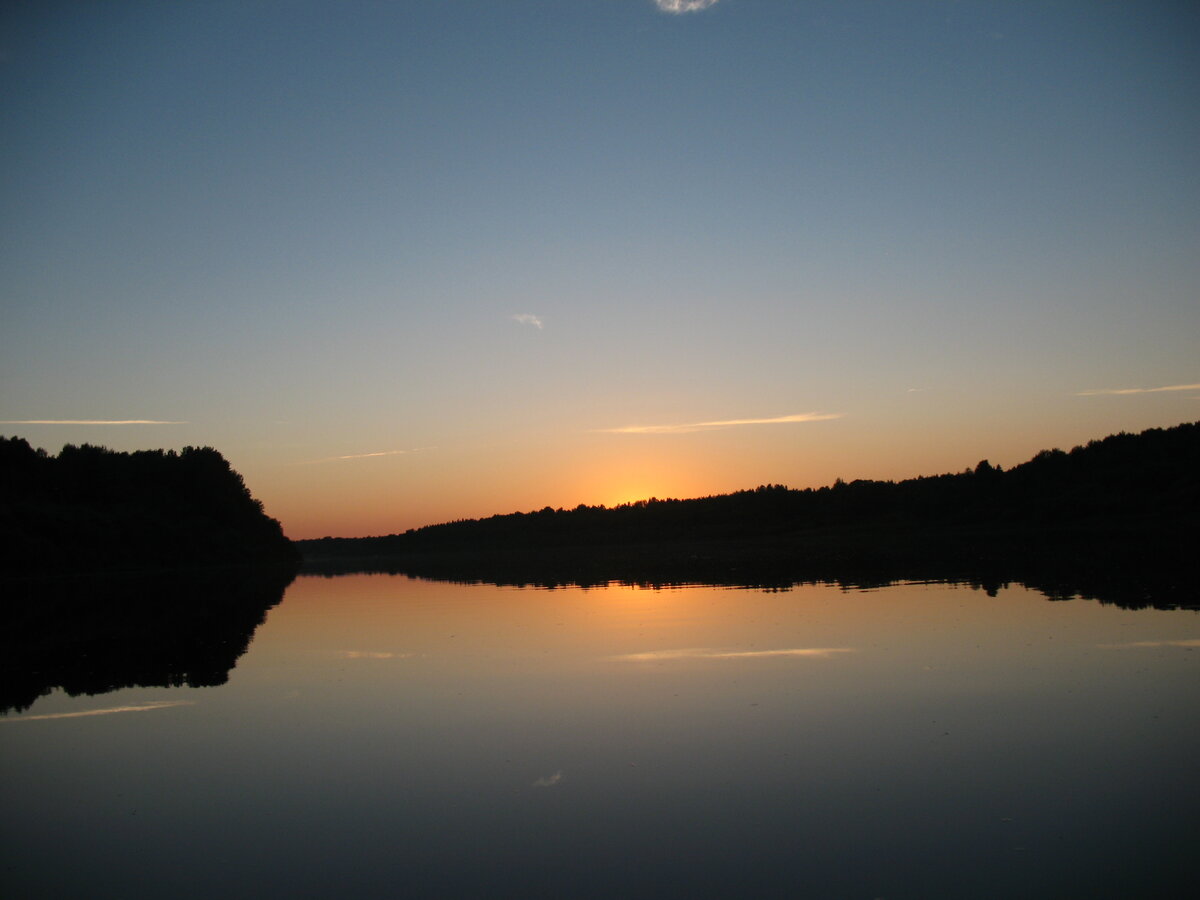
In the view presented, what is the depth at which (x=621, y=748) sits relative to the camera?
10.5 m

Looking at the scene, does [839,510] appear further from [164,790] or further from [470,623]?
[164,790]

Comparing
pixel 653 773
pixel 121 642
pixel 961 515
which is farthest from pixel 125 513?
pixel 653 773

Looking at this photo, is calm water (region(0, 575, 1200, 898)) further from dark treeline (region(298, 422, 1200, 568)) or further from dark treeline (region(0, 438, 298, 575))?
dark treeline (region(0, 438, 298, 575))

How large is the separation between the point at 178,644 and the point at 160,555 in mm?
78066

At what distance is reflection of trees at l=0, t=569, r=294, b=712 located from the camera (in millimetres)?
18016

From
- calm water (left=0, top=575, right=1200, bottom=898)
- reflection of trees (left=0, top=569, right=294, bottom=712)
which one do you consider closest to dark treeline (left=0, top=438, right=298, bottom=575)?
reflection of trees (left=0, top=569, right=294, bottom=712)

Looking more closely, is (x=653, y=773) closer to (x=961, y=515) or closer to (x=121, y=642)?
(x=121, y=642)

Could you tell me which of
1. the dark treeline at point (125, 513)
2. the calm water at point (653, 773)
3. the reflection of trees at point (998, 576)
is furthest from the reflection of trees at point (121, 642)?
the dark treeline at point (125, 513)

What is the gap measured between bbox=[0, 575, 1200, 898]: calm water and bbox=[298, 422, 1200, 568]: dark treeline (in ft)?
100.0

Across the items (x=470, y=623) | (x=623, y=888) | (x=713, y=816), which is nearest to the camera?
(x=623, y=888)

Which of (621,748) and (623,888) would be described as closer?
(623,888)

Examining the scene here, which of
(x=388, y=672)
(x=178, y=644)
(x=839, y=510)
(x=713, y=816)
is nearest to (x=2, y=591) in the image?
(x=178, y=644)

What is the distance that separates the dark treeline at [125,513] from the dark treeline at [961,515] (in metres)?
26.6

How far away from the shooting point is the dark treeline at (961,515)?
188 ft
